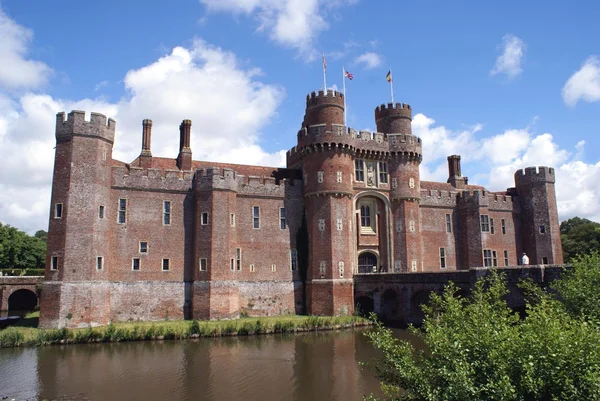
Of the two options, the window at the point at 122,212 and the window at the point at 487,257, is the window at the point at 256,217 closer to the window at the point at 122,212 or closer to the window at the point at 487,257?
the window at the point at 122,212

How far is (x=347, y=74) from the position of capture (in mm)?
38906

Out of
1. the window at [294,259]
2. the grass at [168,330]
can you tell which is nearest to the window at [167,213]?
the grass at [168,330]

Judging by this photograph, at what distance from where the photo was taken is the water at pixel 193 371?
17.1 meters

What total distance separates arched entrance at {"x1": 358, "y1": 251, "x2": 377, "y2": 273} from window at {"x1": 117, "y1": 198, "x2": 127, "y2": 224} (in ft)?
60.3

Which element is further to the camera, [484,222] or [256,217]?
[484,222]

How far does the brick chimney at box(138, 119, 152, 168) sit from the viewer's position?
3566 centimetres

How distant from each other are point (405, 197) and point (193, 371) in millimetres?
24120

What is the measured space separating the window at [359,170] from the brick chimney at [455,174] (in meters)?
13.5

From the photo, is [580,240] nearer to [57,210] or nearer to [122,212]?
[122,212]

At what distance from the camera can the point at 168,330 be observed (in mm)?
27625

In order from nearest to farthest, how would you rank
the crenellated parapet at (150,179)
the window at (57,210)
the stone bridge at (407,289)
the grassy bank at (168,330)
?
the stone bridge at (407,289) < the grassy bank at (168,330) < the window at (57,210) < the crenellated parapet at (150,179)

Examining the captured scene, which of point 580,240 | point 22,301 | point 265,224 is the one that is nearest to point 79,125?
point 265,224

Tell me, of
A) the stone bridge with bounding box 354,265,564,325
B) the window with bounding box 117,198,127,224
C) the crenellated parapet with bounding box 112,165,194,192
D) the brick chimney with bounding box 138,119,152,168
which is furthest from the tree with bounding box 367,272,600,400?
the brick chimney with bounding box 138,119,152,168

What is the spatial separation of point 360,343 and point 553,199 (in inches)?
1046
